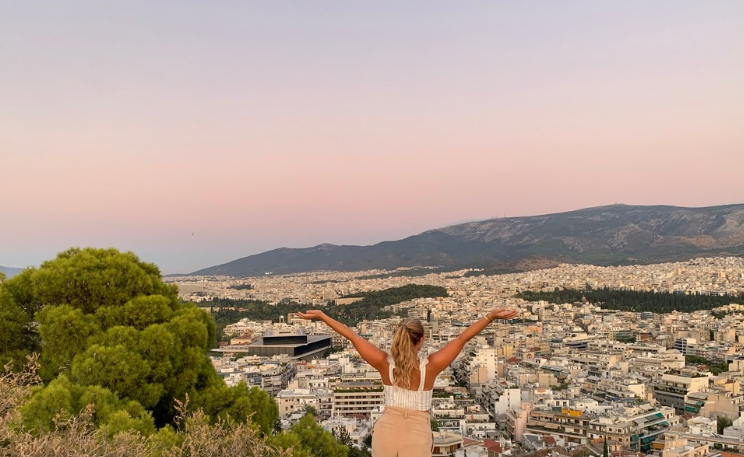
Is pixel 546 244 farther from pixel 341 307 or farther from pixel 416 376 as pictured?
pixel 416 376

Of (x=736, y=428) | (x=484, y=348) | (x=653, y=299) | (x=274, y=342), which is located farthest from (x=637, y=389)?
(x=653, y=299)

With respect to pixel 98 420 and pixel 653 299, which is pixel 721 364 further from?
pixel 98 420

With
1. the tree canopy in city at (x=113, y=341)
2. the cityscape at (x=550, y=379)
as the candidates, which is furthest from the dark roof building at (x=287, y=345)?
the tree canopy in city at (x=113, y=341)

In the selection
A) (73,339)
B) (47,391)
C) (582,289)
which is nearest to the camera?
(47,391)

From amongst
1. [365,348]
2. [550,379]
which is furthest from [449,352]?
[550,379]

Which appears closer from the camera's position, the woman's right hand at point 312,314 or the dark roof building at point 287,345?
the woman's right hand at point 312,314

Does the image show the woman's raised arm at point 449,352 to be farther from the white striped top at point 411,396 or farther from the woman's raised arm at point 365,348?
the woman's raised arm at point 365,348

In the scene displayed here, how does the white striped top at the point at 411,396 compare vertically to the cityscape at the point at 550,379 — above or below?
above
